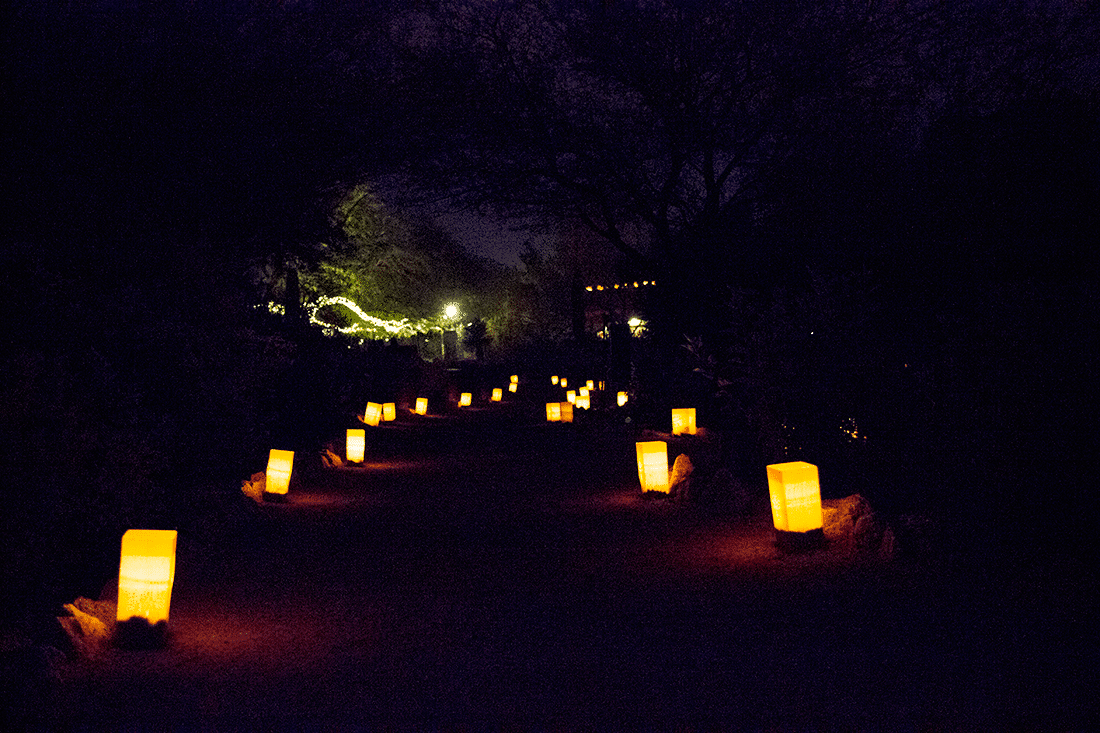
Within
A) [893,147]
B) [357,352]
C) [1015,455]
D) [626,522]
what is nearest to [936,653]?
[1015,455]

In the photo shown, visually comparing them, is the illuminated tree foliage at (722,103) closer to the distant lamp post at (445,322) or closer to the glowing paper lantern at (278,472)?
the glowing paper lantern at (278,472)

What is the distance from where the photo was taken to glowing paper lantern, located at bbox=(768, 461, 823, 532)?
10.1 meters

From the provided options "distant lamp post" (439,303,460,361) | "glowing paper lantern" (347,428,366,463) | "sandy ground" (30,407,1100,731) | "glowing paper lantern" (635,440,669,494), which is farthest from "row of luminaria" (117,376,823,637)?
"distant lamp post" (439,303,460,361)

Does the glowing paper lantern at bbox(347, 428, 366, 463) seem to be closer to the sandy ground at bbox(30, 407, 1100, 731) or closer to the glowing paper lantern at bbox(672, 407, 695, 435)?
the glowing paper lantern at bbox(672, 407, 695, 435)

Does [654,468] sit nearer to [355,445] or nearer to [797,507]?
[797,507]

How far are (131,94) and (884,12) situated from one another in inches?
542

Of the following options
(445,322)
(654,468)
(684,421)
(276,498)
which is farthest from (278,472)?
(445,322)

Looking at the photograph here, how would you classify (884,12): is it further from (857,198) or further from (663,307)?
(663,307)

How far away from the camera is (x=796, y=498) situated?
10.1 meters

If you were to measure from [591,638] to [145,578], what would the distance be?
2.92 metres

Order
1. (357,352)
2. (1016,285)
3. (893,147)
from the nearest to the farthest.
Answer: (1016,285), (893,147), (357,352)

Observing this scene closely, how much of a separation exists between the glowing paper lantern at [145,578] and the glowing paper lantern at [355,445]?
12.1m

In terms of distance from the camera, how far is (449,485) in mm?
16688

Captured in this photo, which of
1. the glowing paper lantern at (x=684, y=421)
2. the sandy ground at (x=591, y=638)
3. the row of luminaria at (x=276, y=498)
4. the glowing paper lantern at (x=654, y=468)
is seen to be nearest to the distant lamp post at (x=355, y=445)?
the row of luminaria at (x=276, y=498)
